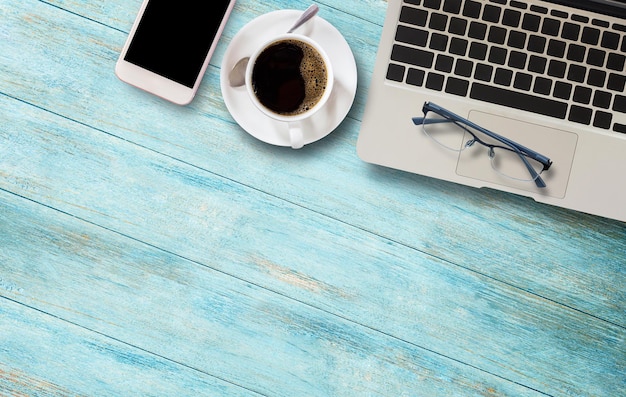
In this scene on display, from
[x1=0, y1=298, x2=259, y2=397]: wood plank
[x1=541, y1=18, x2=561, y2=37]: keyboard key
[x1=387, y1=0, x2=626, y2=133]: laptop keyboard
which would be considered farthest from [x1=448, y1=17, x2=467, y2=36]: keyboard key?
[x1=0, y1=298, x2=259, y2=397]: wood plank

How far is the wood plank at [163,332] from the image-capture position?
3.00 feet

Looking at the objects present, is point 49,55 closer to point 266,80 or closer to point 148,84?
point 148,84

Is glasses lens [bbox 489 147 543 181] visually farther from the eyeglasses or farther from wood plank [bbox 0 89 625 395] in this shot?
wood plank [bbox 0 89 625 395]

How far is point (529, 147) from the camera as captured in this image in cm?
85

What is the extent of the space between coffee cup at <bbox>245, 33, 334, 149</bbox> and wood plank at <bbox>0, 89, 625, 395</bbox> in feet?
0.41

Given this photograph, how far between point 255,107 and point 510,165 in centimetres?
34

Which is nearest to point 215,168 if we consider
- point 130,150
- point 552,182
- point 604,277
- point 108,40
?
point 130,150

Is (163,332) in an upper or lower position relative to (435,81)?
lower

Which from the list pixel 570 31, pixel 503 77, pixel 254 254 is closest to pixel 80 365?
pixel 254 254

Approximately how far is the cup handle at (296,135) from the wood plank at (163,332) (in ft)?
0.67

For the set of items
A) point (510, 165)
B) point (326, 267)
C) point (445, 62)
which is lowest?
point (326, 267)

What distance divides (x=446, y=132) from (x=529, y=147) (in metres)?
0.11

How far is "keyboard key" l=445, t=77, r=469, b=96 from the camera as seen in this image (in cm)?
84

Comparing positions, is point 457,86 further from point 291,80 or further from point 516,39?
point 291,80
